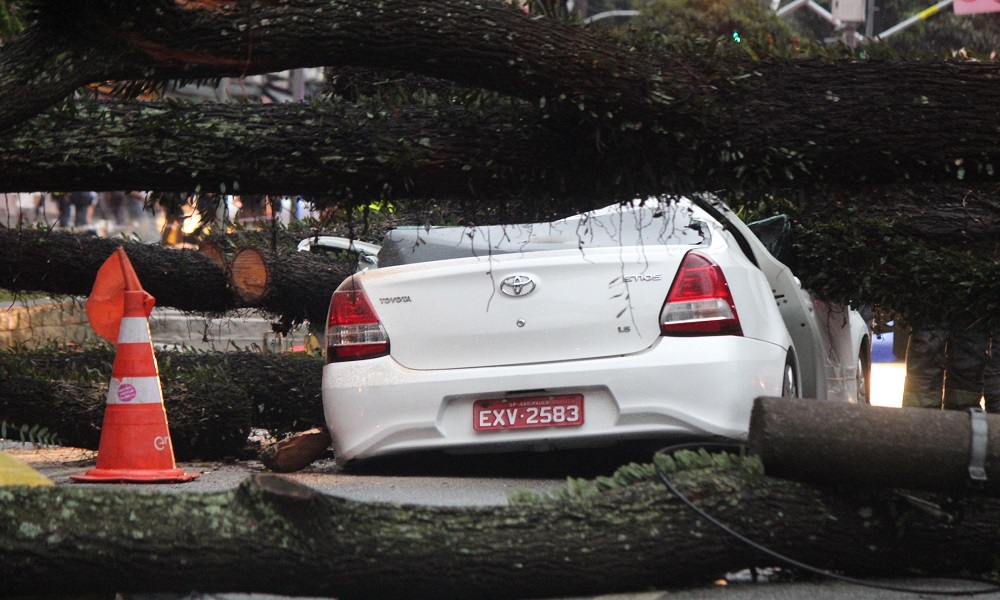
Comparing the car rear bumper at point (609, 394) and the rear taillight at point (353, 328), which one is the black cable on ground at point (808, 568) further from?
the rear taillight at point (353, 328)

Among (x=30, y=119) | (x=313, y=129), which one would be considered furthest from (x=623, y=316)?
(x=30, y=119)

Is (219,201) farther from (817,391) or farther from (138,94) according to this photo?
(817,391)

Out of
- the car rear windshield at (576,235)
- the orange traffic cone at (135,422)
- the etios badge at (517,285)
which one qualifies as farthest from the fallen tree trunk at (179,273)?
the etios badge at (517,285)

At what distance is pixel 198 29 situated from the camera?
5.49m

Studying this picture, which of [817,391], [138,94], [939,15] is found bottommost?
[817,391]

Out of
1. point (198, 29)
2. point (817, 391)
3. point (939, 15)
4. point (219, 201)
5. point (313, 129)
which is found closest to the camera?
point (198, 29)

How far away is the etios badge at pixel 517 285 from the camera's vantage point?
6.32 metres

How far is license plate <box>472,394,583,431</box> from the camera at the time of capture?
622cm

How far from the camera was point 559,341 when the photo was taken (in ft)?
20.5

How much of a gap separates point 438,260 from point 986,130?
2462mm

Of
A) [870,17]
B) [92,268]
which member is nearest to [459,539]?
[92,268]

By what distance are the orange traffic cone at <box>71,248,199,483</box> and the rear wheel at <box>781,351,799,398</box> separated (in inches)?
114

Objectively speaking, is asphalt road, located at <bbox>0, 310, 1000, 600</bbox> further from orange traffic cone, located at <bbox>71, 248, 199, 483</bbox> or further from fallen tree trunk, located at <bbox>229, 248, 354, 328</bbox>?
fallen tree trunk, located at <bbox>229, 248, 354, 328</bbox>

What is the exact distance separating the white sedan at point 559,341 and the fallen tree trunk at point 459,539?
1745 millimetres
